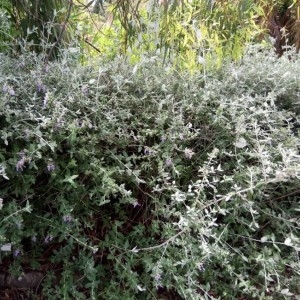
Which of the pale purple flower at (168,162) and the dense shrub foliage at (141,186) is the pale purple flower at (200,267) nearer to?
the dense shrub foliage at (141,186)

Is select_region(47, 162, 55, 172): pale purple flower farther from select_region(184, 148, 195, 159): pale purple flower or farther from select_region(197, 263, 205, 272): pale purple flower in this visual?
select_region(197, 263, 205, 272): pale purple flower

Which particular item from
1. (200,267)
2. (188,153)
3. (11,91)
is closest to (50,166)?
(11,91)

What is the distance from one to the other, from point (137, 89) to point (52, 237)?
873 millimetres

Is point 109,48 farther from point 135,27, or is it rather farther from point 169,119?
point 169,119

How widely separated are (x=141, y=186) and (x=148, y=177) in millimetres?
71

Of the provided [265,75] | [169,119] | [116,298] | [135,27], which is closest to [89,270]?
[116,298]

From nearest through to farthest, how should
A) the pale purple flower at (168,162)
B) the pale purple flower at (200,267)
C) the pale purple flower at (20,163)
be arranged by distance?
the pale purple flower at (20,163)
the pale purple flower at (200,267)
the pale purple flower at (168,162)

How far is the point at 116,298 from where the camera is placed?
1.85m

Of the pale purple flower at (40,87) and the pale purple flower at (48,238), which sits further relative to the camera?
the pale purple flower at (40,87)

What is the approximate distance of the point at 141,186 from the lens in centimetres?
210

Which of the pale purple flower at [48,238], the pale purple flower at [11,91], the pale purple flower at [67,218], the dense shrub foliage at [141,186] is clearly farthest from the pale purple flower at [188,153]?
the pale purple flower at [11,91]

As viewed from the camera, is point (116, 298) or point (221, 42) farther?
point (221, 42)

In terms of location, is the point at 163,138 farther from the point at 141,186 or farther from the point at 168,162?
the point at 141,186

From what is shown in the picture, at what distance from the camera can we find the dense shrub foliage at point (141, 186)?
72.1 inches
